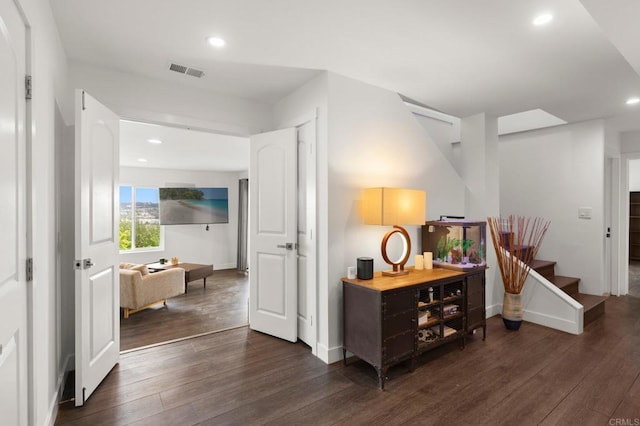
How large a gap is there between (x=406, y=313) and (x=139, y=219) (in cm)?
677

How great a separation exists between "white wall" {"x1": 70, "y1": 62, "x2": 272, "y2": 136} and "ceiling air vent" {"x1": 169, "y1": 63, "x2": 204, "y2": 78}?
0.31 m

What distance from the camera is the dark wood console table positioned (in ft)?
7.78

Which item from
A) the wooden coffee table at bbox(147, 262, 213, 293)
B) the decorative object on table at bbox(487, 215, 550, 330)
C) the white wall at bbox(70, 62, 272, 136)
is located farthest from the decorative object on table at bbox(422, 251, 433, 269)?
the wooden coffee table at bbox(147, 262, 213, 293)

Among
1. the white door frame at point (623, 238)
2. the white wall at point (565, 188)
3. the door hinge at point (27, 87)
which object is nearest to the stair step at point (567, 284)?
the white wall at point (565, 188)

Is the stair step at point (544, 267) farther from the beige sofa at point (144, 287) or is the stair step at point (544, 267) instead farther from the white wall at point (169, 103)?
the beige sofa at point (144, 287)

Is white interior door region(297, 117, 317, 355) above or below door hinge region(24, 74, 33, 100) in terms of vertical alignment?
below

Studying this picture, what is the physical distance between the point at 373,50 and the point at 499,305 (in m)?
3.41

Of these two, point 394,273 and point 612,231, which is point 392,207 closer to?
point 394,273

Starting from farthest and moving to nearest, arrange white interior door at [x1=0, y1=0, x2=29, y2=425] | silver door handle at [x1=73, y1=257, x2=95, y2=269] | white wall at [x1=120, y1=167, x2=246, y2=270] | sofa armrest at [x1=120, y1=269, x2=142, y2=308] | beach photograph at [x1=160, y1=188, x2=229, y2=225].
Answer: beach photograph at [x1=160, y1=188, x2=229, y2=225]
white wall at [x1=120, y1=167, x2=246, y2=270]
sofa armrest at [x1=120, y1=269, x2=142, y2=308]
silver door handle at [x1=73, y1=257, x2=95, y2=269]
white interior door at [x1=0, y1=0, x2=29, y2=425]

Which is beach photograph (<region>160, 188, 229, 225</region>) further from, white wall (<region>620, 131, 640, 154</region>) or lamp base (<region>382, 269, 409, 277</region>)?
white wall (<region>620, 131, 640, 154</region>)

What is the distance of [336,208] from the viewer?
9.07ft

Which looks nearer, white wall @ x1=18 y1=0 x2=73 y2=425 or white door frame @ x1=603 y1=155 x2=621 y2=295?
white wall @ x1=18 y1=0 x2=73 y2=425

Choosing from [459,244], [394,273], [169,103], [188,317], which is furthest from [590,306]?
[169,103]

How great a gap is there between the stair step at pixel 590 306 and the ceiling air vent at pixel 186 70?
180 inches
